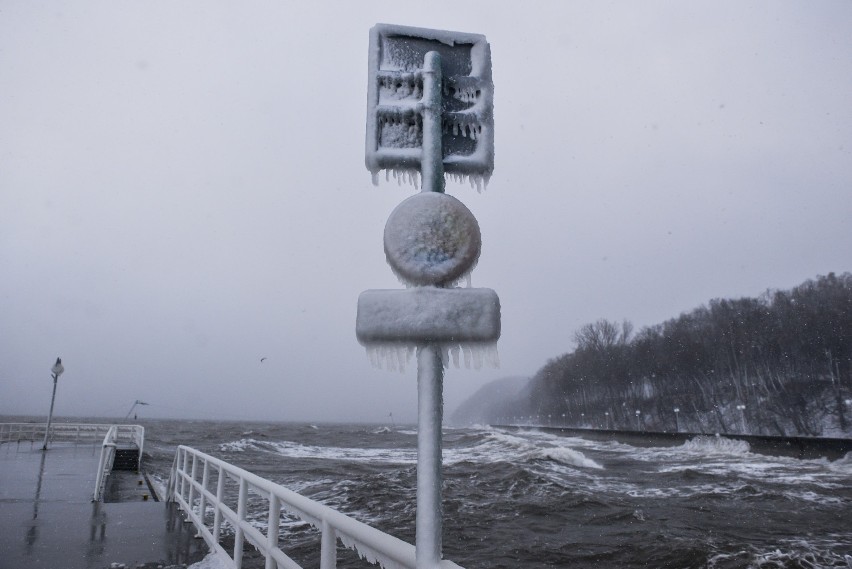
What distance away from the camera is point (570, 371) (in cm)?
10319

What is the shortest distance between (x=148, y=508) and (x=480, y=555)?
6.56 meters

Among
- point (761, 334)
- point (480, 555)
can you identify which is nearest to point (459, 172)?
point (480, 555)

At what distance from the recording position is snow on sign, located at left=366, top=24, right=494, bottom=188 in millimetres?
2268

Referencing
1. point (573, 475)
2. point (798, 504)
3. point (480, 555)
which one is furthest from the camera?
point (573, 475)

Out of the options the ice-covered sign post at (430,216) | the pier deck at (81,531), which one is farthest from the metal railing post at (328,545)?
the pier deck at (81,531)

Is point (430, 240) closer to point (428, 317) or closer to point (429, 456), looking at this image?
point (428, 317)

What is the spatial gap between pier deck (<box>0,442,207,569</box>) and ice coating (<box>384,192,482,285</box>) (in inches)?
230

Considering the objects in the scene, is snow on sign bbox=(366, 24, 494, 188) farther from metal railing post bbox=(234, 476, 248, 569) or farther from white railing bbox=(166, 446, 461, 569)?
metal railing post bbox=(234, 476, 248, 569)

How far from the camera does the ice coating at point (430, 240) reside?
6.47 ft

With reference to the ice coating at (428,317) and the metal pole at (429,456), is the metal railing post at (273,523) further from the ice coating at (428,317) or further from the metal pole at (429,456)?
the ice coating at (428,317)

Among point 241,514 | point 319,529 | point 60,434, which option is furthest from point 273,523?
point 60,434

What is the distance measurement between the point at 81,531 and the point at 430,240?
27.8ft

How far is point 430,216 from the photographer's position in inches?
77.7

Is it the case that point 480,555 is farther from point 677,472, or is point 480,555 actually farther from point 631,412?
point 631,412
